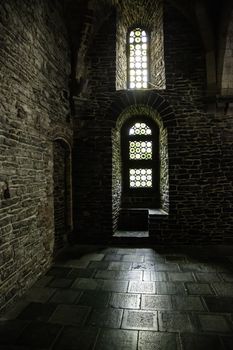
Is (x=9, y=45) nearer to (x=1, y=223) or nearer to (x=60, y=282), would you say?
(x=1, y=223)

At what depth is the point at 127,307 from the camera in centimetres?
317

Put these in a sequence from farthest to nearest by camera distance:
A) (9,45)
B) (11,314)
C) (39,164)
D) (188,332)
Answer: (39,164)
(9,45)
(11,314)
(188,332)

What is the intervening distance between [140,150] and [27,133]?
3870 millimetres

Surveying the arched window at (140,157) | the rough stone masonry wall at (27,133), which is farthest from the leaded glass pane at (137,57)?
the rough stone masonry wall at (27,133)

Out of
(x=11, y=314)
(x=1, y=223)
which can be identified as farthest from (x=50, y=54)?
(x=11, y=314)

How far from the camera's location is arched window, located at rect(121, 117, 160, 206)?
709 cm

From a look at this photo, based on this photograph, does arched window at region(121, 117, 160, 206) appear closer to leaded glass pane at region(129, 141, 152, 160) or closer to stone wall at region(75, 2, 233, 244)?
leaded glass pane at region(129, 141, 152, 160)

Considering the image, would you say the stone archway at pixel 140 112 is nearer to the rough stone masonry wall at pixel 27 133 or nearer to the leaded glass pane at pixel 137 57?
the leaded glass pane at pixel 137 57

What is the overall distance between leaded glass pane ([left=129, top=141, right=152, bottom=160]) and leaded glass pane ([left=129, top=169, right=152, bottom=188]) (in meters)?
0.37

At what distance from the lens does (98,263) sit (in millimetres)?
4754

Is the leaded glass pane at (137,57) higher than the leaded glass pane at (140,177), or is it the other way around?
the leaded glass pane at (137,57)

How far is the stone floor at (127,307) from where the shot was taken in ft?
8.30

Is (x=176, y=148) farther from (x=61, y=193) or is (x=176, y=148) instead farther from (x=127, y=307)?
(x=127, y=307)

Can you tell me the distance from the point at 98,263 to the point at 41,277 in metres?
1.07
